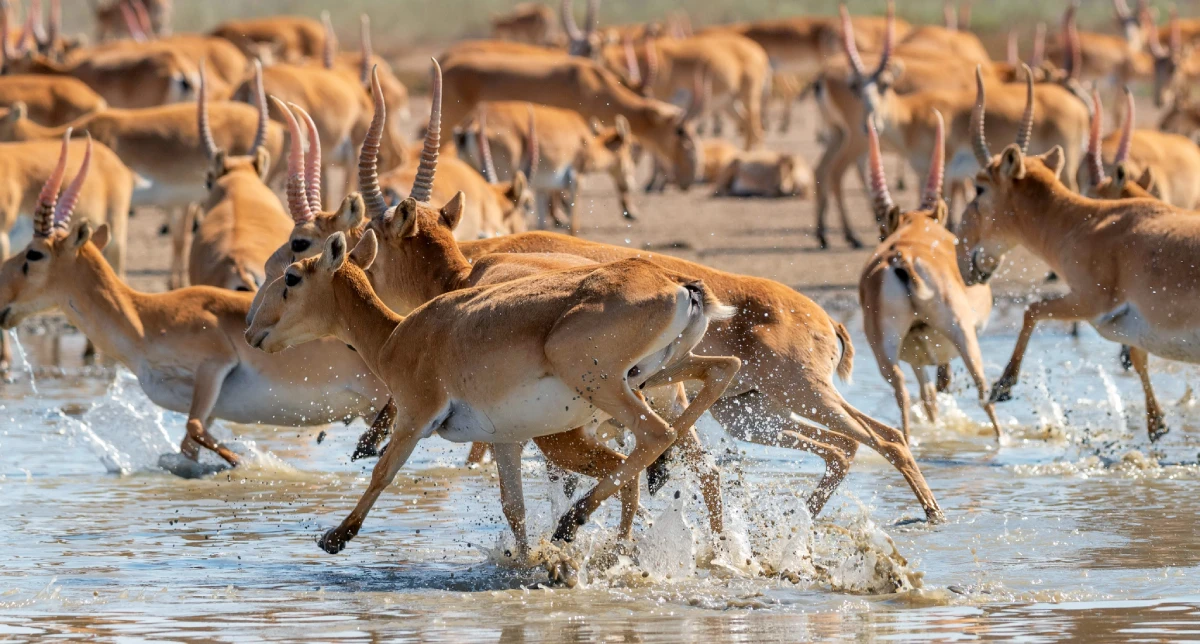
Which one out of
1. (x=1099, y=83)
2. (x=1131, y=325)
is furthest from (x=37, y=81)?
(x=1099, y=83)

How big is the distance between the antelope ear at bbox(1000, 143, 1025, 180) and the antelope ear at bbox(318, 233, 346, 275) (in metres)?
4.83

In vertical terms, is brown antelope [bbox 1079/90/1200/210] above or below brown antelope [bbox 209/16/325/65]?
above

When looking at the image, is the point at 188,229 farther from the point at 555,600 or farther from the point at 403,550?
the point at 555,600

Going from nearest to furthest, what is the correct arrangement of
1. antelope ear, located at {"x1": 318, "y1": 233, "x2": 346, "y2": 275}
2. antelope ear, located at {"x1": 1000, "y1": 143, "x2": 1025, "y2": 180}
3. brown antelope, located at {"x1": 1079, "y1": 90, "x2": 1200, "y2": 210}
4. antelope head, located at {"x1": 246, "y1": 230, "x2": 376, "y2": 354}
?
antelope ear, located at {"x1": 318, "y1": 233, "x2": 346, "y2": 275} < antelope head, located at {"x1": 246, "y1": 230, "x2": 376, "y2": 354} < antelope ear, located at {"x1": 1000, "y1": 143, "x2": 1025, "y2": 180} < brown antelope, located at {"x1": 1079, "y1": 90, "x2": 1200, "y2": 210}

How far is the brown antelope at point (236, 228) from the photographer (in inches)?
436

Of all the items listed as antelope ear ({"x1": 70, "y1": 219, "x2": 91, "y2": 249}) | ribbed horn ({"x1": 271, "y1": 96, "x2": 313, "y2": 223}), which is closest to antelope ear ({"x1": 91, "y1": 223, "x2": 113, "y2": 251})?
antelope ear ({"x1": 70, "y1": 219, "x2": 91, "y2": 249})

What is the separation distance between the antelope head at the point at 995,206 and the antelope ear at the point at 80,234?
4.83 m

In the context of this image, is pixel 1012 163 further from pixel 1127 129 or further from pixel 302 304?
pixel 302 304

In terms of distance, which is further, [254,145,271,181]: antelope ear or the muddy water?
[254,145,271,181]: antelope ear

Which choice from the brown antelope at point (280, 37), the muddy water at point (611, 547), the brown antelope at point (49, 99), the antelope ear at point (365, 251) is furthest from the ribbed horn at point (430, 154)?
the brown antelope at point (280, 37)

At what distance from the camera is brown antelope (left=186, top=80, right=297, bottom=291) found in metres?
11.1

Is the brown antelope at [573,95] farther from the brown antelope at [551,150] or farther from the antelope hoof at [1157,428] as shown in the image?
the antelope hoof at [1157,428]

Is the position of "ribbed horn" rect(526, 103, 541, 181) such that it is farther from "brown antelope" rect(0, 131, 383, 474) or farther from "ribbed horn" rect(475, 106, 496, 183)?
"brown antelope" rect(0, 131, 383, 474)

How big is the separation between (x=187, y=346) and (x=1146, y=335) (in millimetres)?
4847
